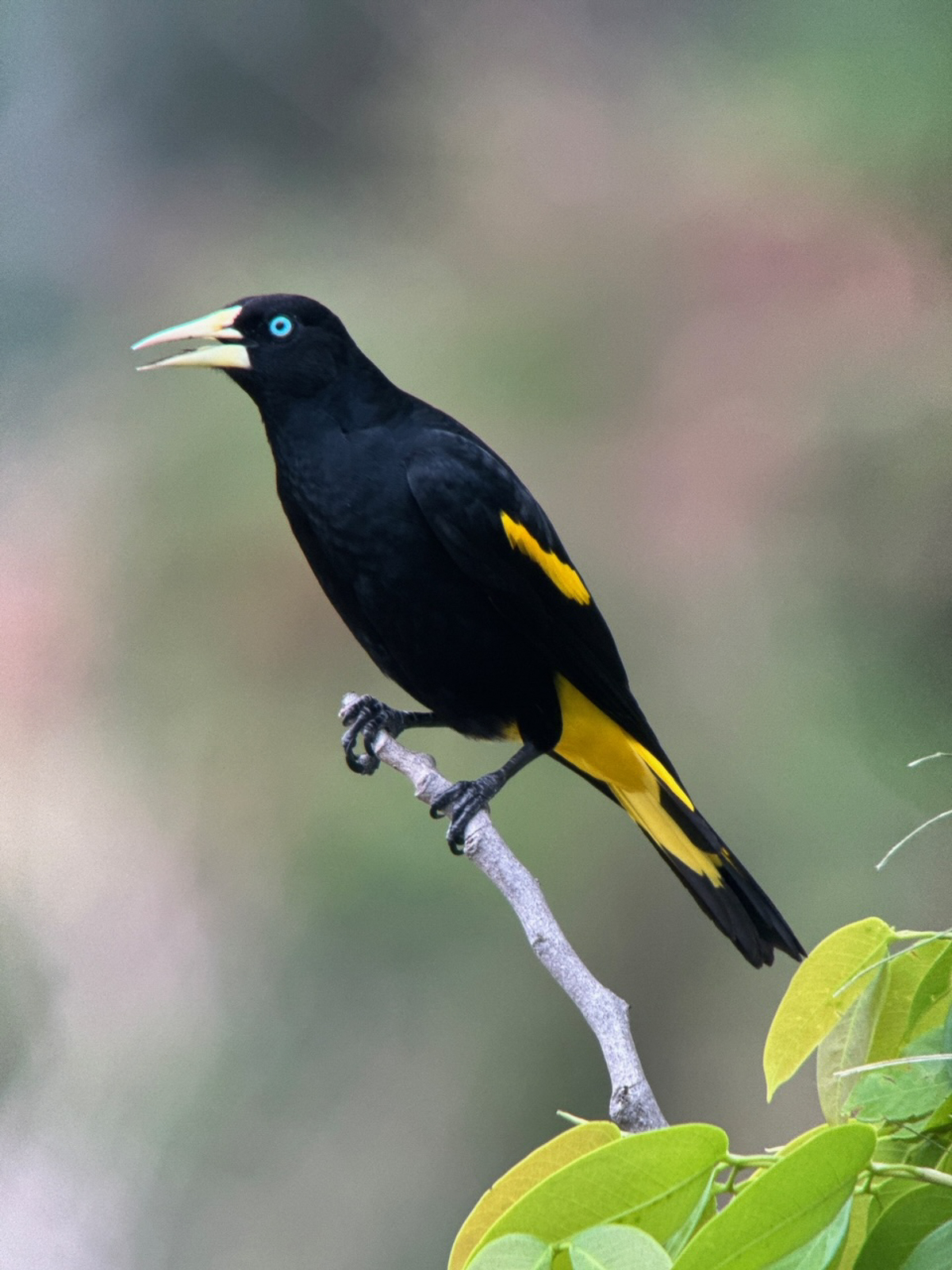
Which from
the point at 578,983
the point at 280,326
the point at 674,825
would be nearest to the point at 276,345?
the point at 280,326

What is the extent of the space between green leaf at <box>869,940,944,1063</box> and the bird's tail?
51 centimetres

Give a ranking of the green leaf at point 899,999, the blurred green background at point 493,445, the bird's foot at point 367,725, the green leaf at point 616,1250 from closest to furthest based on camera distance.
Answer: the green leaf at point 616,1250
the green leaf at point 899,999
the bird's foot at point 367,725
the blurred green background at point 493,445

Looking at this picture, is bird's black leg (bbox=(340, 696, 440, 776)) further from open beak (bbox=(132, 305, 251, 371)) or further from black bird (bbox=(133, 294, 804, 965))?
open beak (bbox=(132, 305, 251, 371))

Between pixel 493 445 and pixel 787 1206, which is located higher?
pixel 493 445

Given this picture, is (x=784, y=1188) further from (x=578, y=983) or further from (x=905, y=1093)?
(x=578, y=983)

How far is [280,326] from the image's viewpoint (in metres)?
1.01

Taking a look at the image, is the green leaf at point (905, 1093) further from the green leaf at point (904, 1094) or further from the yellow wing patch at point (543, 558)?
the yellow wing patch at point (543, 558)

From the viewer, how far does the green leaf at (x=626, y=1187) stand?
296mm

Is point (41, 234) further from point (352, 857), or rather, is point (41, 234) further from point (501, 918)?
point (501, 918)

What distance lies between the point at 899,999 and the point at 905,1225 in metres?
0.09

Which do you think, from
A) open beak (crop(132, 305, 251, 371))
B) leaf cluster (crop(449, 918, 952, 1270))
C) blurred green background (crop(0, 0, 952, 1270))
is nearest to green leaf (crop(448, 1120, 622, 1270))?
leaf cluster (crop(449, 918, 952, 1270))

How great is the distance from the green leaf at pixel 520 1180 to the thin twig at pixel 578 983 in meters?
0.05

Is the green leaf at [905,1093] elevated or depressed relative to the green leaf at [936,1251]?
elevated

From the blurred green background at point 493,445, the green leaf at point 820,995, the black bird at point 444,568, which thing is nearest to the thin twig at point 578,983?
the green leaf at point 820,995
